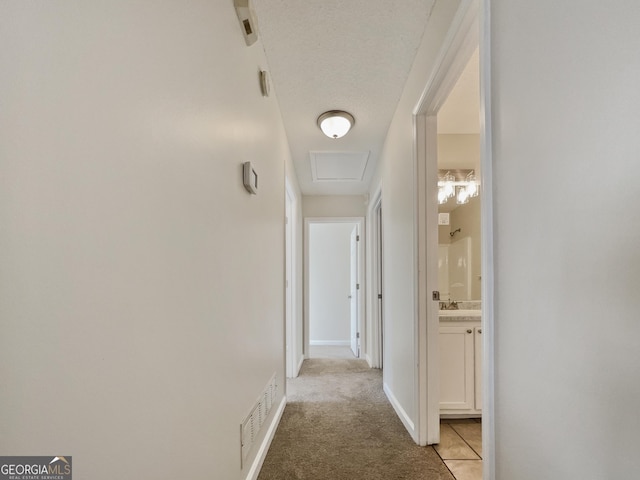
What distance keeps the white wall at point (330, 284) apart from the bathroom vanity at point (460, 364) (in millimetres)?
4024

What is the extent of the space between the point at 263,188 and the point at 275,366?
→ 4.18ft

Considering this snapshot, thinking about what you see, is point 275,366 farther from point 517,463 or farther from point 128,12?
point 128,12

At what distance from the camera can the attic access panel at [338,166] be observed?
13.5ft

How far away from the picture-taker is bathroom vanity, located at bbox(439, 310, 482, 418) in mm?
2816

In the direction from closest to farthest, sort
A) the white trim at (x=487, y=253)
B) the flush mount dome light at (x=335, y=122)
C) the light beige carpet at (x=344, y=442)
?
1. the white trim at (x=487, y=253)
2. the light beige carpet at (x=344, y=442)
3. the flush mount dome light at (x=335, y=122)

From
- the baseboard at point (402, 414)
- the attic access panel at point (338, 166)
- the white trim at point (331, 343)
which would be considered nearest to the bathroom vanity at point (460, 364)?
the baseboard at point (402, 414)

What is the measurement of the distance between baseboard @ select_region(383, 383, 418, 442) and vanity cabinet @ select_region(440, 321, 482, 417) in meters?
0.30

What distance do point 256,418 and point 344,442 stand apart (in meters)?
0.74

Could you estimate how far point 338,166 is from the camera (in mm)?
4418

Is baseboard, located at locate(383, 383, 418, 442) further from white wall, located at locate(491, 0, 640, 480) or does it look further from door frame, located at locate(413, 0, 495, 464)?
white wall, located at locate(491, 0, 640, 480)

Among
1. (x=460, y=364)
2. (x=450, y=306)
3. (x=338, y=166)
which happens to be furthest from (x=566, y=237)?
(x=338, y=166)

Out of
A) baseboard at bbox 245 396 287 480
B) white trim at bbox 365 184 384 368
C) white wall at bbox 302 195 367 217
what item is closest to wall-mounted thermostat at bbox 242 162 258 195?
baseboard at bbox 245 396 287 480

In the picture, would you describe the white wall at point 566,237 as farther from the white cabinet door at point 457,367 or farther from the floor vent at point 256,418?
the white cabinet door at point 457,367

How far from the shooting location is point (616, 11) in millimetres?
716
